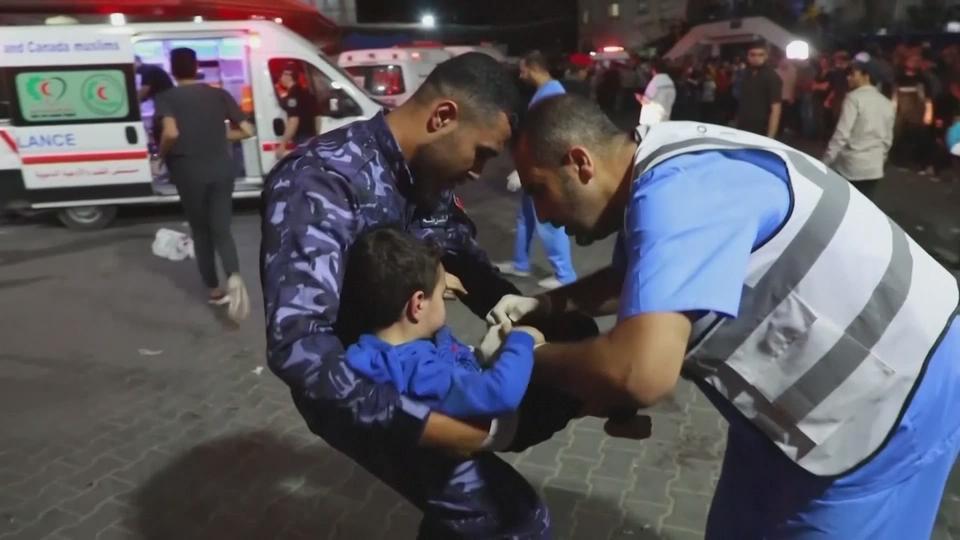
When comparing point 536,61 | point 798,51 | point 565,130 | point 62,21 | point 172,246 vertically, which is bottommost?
point 172,246

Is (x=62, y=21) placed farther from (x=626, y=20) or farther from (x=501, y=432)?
(x=626, y=20)

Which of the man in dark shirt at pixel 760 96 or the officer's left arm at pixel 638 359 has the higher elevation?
the officer's left arm at pixel 638 359

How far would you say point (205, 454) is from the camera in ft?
13.1

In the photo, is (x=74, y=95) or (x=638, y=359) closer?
(x=638, y=359)

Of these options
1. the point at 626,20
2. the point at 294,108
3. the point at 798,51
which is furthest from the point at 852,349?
the point at 626,20

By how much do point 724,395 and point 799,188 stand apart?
1.48 ft

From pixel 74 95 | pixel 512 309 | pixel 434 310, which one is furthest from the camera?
pixel 74 95

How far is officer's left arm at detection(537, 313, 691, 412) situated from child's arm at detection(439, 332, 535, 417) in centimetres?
15

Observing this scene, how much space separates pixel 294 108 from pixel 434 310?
7.78 m

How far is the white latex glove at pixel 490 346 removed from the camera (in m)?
1.73

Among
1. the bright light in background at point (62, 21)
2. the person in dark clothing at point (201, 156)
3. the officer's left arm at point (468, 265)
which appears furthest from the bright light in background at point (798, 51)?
the officer's left arm at point (468, 265)

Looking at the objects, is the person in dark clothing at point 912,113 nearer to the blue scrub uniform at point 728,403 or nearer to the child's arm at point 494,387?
the blue scrub uniform at point 728,403

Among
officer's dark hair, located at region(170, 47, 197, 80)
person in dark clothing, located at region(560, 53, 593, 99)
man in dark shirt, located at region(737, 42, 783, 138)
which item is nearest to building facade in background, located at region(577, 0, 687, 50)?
man in dark shirt, located at region(737, 42, 783, 138)

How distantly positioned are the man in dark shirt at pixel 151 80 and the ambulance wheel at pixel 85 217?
1.38m
